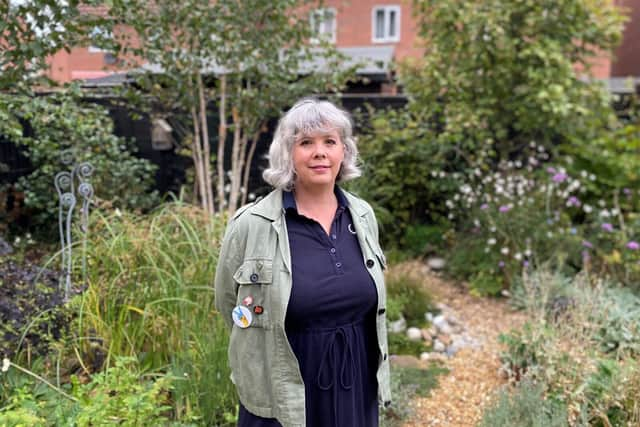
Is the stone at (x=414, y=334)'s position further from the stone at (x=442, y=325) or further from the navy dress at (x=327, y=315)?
the navy dress at (x=327, y=315)

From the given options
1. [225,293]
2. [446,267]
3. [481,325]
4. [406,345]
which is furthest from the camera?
[446,267]

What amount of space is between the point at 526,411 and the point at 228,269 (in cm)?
178

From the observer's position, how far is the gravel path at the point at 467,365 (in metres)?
3.07

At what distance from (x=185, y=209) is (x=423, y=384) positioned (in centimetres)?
194

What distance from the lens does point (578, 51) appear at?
6.00 meters

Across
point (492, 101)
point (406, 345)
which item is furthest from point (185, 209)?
point (492, 101)

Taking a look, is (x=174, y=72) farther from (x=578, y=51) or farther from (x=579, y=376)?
(x=578, y=51)

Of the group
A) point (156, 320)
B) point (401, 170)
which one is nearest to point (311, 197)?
point (156, 320)

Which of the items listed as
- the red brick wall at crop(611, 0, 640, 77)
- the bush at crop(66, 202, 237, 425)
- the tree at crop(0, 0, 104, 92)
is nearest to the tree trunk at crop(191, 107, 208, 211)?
the tree at crop(0, 0, 104, 92)

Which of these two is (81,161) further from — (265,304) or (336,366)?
(336,366)

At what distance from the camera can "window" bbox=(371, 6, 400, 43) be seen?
17.3 m

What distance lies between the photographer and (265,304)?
5.80ft

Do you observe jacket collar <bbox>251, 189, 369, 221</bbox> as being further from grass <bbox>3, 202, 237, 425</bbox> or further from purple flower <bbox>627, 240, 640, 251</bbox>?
purple flower <bbox>627, 240, 640, 251</bbox>

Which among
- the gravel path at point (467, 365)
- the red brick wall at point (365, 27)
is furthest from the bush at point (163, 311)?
the red brick wall at point (365, 27)
